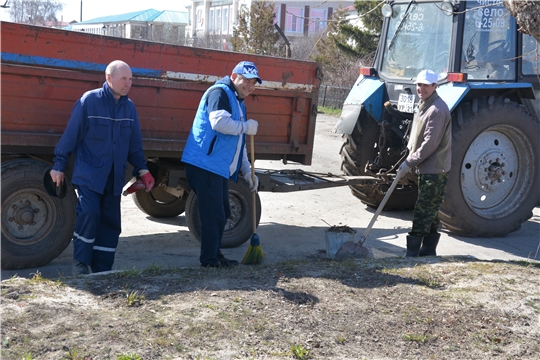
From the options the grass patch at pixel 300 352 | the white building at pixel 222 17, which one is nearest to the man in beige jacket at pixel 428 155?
the grass patch at pixel 300 352

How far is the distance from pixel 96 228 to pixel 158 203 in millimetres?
2200

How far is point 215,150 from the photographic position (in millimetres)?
5582

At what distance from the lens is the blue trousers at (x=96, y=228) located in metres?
5.35

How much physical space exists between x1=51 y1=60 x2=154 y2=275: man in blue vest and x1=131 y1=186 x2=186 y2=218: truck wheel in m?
1.99

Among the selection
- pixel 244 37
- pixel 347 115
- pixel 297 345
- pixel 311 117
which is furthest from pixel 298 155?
pixel 244 37

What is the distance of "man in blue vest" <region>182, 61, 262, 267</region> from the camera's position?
18.1 ft

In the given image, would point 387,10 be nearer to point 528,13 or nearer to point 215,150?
point 215,150

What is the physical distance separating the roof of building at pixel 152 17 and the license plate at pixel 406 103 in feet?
187

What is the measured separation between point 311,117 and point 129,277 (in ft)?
10.5

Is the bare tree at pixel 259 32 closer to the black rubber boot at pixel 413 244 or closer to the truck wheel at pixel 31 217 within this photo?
the black rubber boot at pixel 413 244

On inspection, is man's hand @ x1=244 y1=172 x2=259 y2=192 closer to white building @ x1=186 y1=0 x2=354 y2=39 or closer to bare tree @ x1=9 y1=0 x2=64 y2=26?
white building @ x1=186 y1=0 x2=354 y2=39

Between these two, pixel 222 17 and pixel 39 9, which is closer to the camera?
pixel 39 9

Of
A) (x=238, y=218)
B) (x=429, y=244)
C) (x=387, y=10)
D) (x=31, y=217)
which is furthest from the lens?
(x=387, y=10)

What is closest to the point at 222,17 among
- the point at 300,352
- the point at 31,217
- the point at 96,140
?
the point at 31,217
